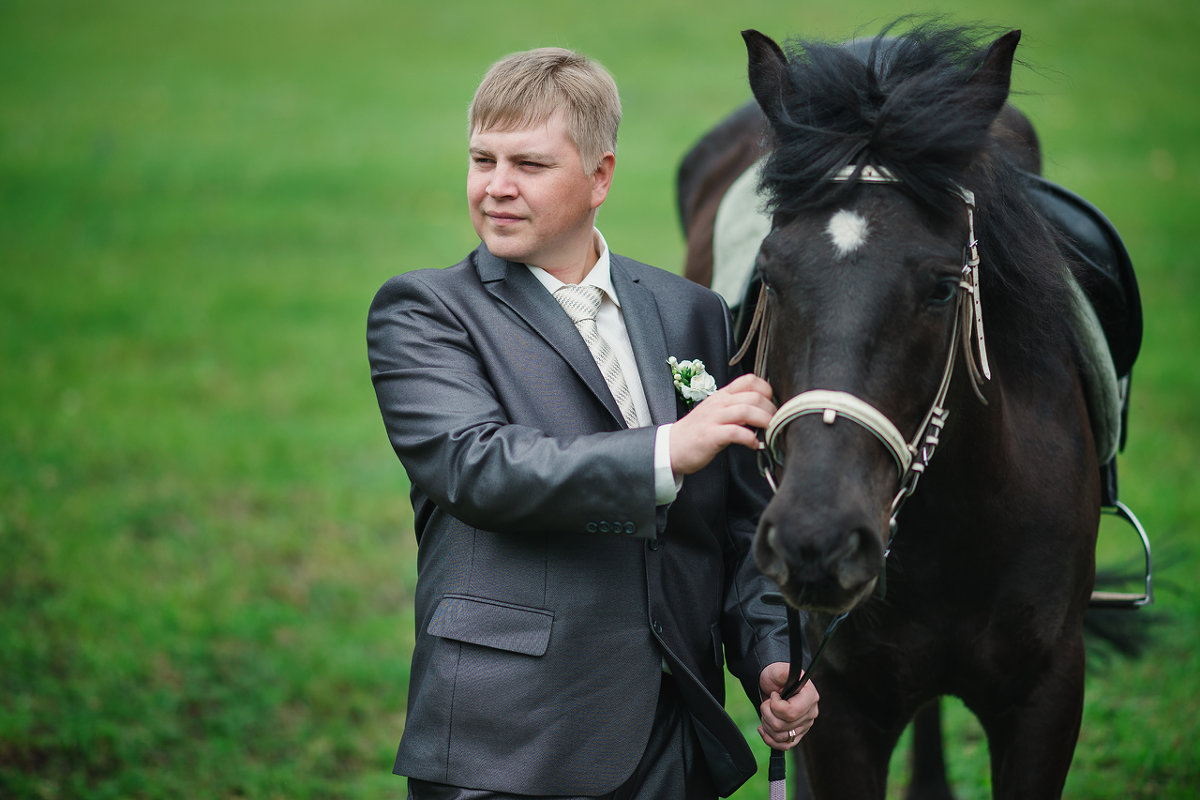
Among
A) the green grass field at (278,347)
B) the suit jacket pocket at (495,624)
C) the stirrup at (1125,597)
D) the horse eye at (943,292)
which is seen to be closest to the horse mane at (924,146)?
the horse eye at (943,292)

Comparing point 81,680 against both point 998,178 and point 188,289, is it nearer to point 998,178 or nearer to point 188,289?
point 998,178

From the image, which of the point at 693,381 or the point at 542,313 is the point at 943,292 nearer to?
the point at 693,381

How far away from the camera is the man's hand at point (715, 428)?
Result: 73.7 inches

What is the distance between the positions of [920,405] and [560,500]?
0.64 metres

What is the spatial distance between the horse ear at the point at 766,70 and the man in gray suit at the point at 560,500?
30 centimetres

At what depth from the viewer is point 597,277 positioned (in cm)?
231

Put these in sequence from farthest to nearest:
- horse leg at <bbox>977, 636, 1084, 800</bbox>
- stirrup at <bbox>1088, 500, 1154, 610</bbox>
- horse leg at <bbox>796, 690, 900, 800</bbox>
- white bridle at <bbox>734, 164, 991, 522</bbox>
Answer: stirrup at <bbox>1088, 500, 1154, 610</bbox> < horse leg at <bbox>796, 690, 900, 800</bbox> < horse leg at <bbox>977, 636, 1084, 800</bbox> < white bridle at <bbox>734, 164, 991, 522</bbox>

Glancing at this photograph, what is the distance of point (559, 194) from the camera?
7.14ft

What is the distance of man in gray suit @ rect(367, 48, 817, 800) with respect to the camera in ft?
6.39

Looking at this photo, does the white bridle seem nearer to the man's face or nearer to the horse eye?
the horse eye

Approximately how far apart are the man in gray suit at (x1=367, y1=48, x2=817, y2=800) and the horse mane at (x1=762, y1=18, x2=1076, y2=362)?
0.39m

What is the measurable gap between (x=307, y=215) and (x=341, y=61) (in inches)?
320

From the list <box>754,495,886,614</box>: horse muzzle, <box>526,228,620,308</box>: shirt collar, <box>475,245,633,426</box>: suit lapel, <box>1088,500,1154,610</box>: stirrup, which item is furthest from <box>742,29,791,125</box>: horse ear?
<box>1088,500,1154,610</box>: stirrup

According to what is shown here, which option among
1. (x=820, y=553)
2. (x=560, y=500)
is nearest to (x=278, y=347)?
(x=560, y=500)
